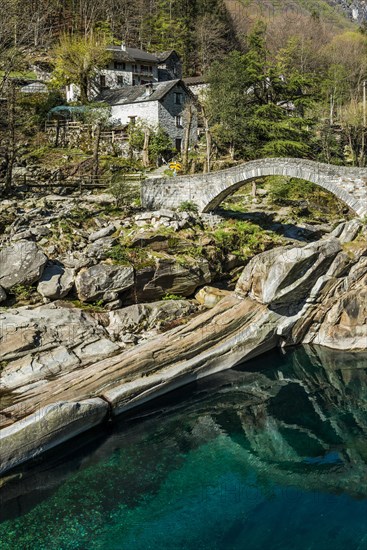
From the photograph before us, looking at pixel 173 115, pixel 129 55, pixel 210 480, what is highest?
pixel 129 55

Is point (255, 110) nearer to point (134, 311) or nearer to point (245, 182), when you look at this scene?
point (245, 182)

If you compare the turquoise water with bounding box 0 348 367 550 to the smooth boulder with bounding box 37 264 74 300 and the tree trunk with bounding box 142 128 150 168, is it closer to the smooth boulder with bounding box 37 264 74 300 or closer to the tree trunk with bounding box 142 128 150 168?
the smooth boulder with bounding box 37 264 74 300

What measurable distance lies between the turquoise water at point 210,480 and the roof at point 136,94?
3616cm

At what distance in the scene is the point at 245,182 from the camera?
2669cm

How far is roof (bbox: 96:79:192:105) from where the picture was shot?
148ft

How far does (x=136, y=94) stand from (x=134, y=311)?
34.1m

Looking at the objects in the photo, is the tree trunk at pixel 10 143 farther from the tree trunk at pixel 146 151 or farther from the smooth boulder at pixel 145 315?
the smooth boulder at pixel 145 315

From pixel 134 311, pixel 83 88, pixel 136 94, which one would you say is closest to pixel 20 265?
pixel 134 311

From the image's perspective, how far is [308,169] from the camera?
23.9 meters

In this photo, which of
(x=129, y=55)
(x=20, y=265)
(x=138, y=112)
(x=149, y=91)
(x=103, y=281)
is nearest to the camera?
(x=20, y=265)

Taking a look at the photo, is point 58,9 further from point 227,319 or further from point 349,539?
point 349,539

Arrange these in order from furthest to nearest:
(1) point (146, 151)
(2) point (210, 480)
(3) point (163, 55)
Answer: (3) point (163, 55)
(1) point (146, 151)
(2) point (210, 480)

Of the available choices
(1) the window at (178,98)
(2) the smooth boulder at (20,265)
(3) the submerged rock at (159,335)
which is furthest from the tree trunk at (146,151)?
(2) the smooth boulder at (20,265)

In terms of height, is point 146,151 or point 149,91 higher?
point 149,91
